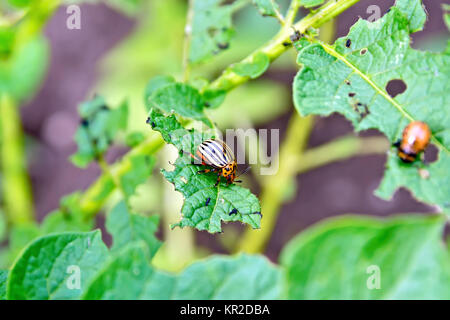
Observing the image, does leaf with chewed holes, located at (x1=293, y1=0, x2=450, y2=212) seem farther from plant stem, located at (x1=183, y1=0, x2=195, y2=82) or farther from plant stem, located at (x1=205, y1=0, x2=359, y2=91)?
plant stem, located at (x1=183, y1=0, x2=195, y2=82)

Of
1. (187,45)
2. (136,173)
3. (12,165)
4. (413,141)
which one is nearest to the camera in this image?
(413,141)

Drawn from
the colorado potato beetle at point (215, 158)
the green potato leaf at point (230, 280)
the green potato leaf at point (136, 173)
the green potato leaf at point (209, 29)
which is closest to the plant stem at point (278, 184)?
the green potato leaf at point (209, 29)

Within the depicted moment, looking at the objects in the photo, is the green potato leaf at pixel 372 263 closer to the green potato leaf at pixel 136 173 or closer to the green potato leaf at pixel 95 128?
the green potato leaf at pixel 136 173

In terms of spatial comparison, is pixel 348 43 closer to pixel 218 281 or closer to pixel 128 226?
pixel 218 281

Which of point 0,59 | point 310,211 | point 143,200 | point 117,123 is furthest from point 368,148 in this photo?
point 0,59

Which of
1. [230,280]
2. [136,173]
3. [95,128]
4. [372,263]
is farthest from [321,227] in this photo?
[95,128]

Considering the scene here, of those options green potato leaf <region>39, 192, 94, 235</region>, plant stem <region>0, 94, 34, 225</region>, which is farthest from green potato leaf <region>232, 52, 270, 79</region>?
plant stem <region>0, 94, 34, 225</region>
